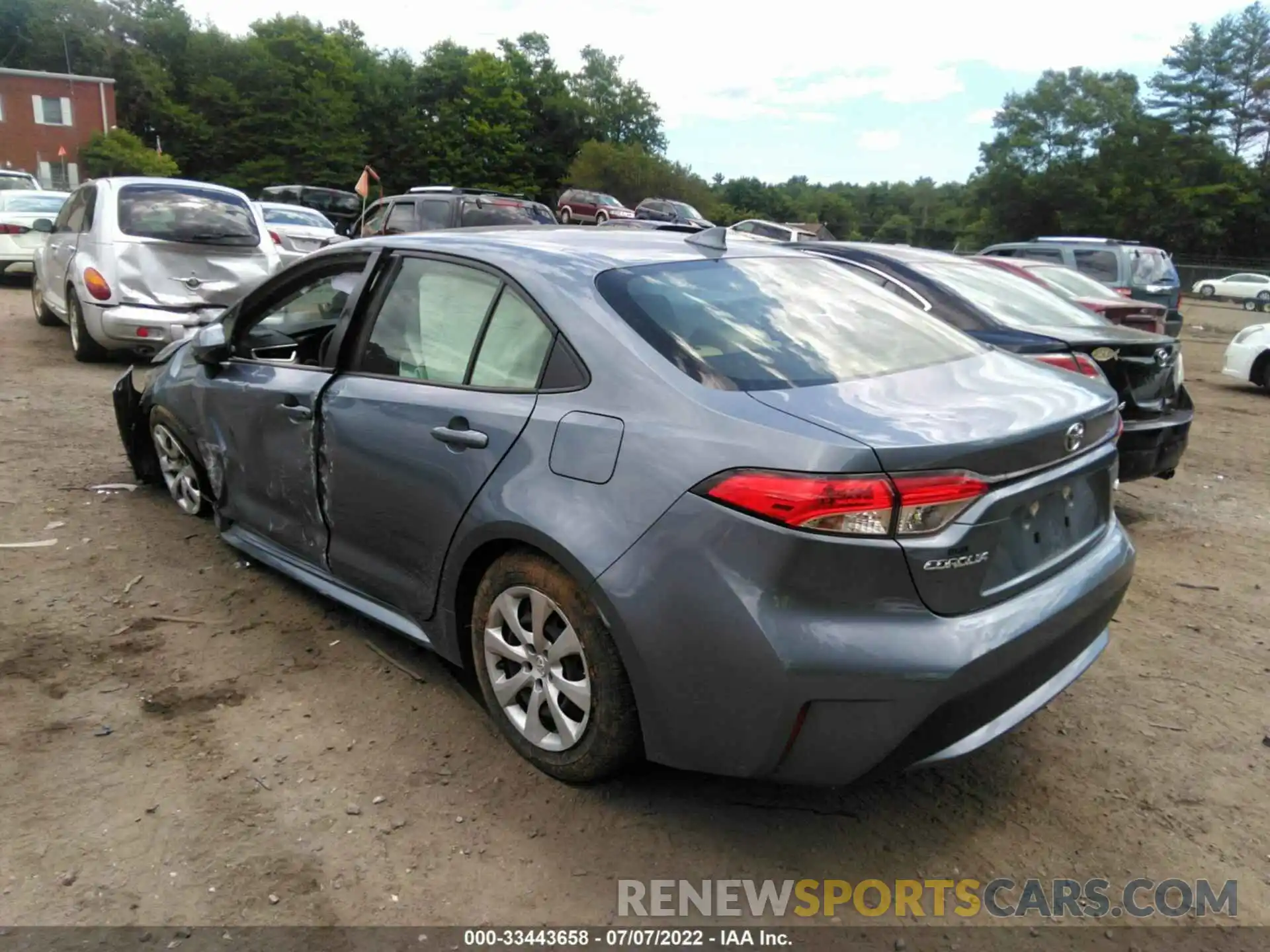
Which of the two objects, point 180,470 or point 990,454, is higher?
point 990,454

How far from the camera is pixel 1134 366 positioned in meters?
5.27

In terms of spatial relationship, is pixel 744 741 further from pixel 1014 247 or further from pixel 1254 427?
pixel 1014 247

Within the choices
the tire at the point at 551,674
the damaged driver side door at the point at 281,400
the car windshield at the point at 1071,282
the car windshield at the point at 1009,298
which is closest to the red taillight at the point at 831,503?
the tire at the point at 551,674

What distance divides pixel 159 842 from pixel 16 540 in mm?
2807

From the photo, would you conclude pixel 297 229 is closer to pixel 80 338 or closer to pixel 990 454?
pixel 80 338

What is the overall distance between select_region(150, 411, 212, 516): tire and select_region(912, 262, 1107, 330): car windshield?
4412mm

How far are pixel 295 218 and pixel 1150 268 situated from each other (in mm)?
14156

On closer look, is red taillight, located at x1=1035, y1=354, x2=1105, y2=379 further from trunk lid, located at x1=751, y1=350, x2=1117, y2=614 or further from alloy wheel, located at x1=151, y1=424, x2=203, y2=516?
alloy wheel, located at x1=151, y1=424, x2=203, y2=516

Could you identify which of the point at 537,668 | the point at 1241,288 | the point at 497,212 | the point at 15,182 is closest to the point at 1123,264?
the point at 497,212

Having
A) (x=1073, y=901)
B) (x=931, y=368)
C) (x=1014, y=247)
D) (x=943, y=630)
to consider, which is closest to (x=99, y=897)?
(x=943, y=630)

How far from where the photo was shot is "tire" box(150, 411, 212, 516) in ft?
15.4

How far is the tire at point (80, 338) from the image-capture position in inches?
343

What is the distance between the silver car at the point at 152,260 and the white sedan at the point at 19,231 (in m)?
6.06

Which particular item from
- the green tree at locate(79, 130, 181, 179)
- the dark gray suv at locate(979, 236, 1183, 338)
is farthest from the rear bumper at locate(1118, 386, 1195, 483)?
the green tree at locate(79, 130, 181, 179)
